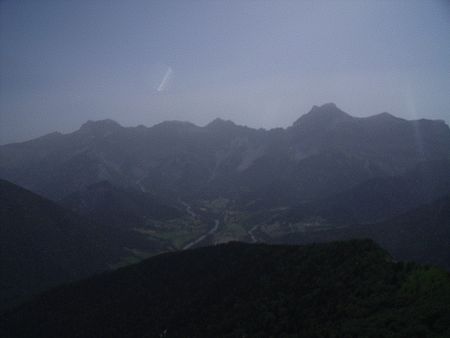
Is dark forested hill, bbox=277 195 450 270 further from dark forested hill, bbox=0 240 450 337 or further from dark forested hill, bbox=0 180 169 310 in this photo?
dark forested hill, bbox=0 180 169 310

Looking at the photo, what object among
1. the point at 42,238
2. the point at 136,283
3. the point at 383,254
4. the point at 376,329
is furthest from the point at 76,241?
the point at 376,329

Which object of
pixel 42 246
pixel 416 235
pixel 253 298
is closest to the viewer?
pixel 253 298

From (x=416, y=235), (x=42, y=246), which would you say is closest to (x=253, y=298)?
(x=416, y=235)

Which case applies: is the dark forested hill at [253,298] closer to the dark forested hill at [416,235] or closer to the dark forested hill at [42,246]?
the dark forested hill at [42,246]

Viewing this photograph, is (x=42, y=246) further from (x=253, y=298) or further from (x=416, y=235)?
(x=416, y=235)

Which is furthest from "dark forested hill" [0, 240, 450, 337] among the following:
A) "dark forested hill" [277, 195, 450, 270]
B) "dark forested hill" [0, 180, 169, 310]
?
"dark forested hill" [277, 195, 450, 270]

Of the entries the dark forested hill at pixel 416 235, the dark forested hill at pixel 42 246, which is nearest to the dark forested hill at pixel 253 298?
the dark forested hill at pixel 42 246
